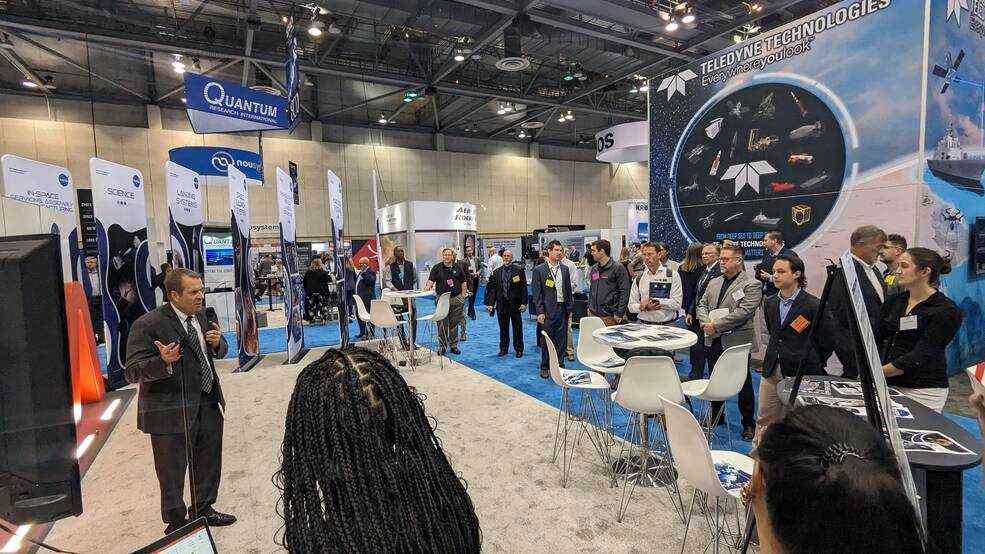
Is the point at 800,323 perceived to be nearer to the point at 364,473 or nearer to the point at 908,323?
the point at 908,323

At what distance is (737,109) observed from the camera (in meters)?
5.34

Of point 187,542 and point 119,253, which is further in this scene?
point 119,253

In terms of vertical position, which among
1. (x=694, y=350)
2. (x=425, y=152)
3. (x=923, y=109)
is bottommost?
(x=694, y=350)

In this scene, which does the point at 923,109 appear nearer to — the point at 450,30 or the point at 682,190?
the point at 682,190

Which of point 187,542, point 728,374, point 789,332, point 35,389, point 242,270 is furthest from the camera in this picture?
point 242,270

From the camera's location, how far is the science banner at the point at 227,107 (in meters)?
5.00

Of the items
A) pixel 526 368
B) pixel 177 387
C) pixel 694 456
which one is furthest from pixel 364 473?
pixel 526 368

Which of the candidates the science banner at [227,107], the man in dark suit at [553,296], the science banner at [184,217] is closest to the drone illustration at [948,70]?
the man in dark suit at [553,296]

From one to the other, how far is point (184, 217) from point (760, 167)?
6.68m

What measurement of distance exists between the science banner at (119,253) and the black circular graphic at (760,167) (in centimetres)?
648

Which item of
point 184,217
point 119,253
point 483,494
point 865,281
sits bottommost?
point 483,494

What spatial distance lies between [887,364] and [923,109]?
3.20 m

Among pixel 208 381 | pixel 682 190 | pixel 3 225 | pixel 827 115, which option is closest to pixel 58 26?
pixel 3 225

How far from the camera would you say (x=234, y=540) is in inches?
92.4
